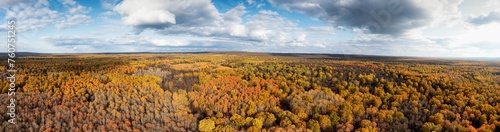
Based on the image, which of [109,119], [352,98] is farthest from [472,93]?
[109,119]

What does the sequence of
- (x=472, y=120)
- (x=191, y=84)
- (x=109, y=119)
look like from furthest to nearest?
1. (x=191, y=84)
2. (x=472, y=120)
3. (x=109, y=119)

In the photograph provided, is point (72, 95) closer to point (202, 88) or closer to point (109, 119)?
point (109, 119)

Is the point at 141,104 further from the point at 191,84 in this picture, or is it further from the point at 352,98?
the point at 352,98

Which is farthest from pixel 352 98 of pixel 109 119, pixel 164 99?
pixel 109 119

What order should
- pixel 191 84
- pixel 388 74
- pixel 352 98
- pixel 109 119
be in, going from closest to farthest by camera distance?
pixel 109 119
pixel 352 98
pixel 191 84
pixel 388 74

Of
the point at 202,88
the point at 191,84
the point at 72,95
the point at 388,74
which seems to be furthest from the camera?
the point at 388,74

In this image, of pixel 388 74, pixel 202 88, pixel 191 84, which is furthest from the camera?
pixel 388 74

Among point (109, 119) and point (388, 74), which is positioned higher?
point (388, 74)

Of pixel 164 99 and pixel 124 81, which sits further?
pixel 124 81

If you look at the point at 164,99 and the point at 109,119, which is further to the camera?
the point at 164,99
